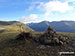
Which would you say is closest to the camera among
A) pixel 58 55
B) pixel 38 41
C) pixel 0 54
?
pixel 58 55

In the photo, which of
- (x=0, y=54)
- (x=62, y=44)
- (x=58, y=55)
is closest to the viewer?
(x=58, y=55)

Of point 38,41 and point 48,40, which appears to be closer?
point 48,40

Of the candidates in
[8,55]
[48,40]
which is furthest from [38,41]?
[8,55]

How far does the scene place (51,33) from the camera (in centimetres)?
2589

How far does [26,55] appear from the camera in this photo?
17.1m

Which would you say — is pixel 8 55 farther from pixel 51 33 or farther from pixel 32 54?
pixel 51 33

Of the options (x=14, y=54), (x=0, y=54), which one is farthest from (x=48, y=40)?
(x=0, y=54)

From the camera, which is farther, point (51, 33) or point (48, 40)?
point (51, 33)

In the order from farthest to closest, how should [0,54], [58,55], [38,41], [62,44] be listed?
[38,41], [62,44], [0,54], [58,55]

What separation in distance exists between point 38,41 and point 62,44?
651cm

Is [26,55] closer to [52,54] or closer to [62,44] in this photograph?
[52,54]

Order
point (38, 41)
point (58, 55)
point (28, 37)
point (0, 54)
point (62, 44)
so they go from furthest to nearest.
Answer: point (28, 37) < point (38, 41) < point (62, 44) < point (0, 54) < point (58, 55)

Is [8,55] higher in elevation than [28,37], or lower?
lower

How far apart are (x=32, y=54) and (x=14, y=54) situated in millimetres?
3529
